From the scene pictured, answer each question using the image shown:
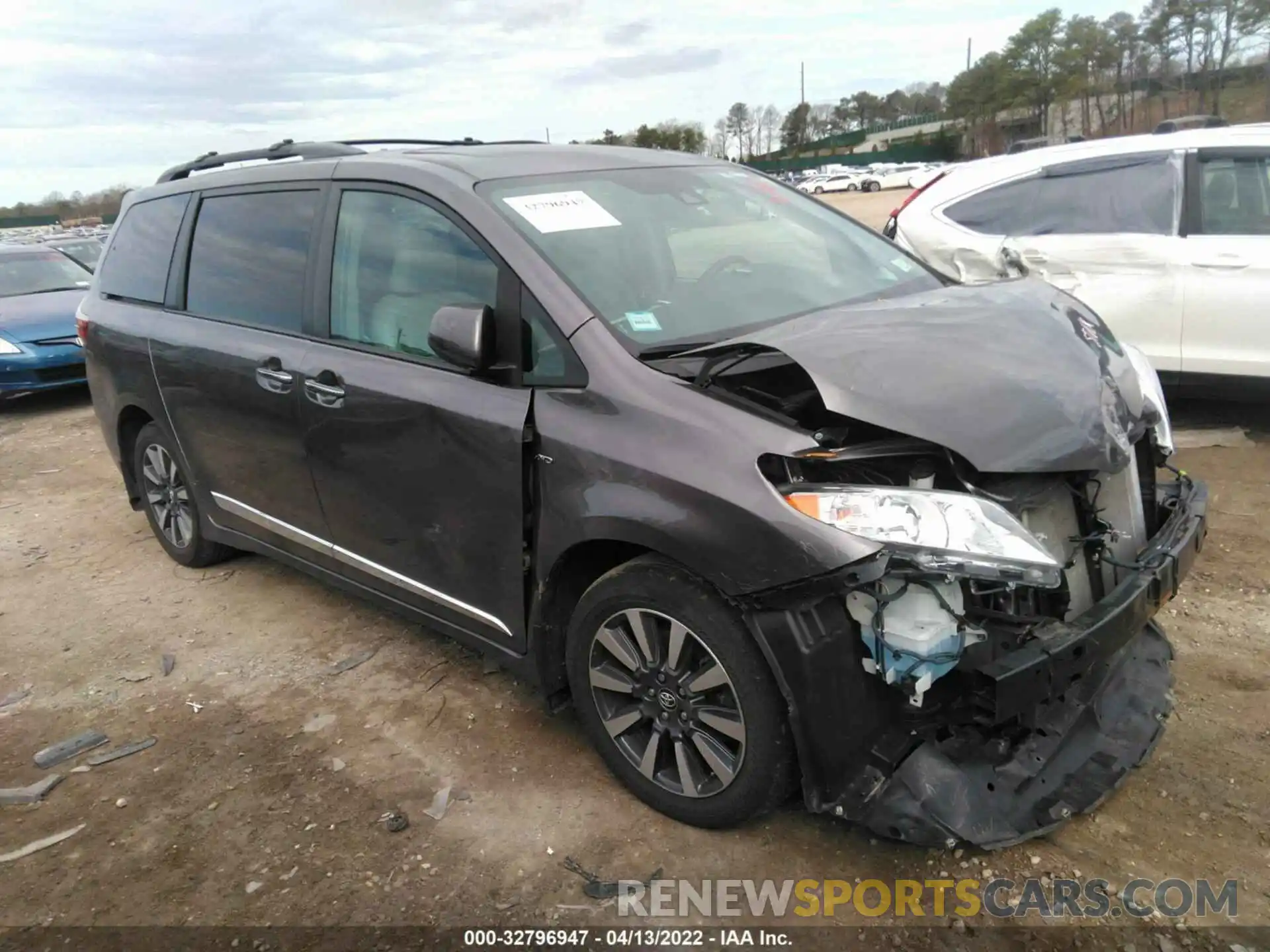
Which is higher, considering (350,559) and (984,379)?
(984,379)

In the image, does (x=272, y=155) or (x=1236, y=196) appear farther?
(x=1236, y=196)

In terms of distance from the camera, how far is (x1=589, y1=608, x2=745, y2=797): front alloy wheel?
2432 millimetres

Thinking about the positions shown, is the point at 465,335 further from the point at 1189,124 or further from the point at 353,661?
the point at 1189,124

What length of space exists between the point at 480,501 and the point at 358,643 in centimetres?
145

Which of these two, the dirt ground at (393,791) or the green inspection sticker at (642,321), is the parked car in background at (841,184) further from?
the green inspection sticker at (642,321)

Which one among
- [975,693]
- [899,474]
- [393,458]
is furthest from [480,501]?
[975,693]

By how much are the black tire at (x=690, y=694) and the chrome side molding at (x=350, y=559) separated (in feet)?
1.31

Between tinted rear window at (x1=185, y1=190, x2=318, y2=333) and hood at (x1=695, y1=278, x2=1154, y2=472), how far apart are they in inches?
72.1

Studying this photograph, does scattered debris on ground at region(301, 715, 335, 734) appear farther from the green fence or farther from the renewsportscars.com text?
the green fence

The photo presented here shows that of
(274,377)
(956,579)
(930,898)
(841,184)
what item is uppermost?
(274,377)

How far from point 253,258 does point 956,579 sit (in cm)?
309

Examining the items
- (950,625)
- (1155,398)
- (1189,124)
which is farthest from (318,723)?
(1189,124)

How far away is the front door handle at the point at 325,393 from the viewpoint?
3234mm

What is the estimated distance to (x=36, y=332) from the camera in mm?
9250
